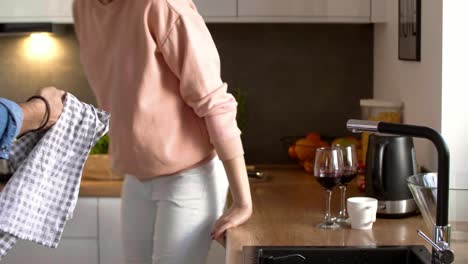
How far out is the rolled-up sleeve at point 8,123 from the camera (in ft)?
3.32

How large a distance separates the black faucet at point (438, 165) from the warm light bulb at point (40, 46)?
1986 millimetres

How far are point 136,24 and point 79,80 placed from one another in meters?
1.39

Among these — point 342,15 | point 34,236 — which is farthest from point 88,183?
point 34,236

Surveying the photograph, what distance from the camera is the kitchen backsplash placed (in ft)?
10.2

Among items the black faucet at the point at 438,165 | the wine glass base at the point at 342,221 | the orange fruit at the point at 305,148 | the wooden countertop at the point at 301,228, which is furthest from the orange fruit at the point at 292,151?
the black faucet at the point at 438,165

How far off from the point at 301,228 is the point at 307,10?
1.03 m

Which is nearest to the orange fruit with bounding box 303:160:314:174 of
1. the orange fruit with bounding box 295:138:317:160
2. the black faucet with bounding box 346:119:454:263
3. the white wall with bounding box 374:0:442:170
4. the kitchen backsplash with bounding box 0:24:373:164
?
the orange fruit with bounding box 295:138:317:160

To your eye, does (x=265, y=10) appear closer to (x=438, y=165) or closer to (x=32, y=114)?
(x=438, y=165)

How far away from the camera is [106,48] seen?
1902mm

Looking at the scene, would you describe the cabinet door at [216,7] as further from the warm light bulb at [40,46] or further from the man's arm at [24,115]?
the man's arm at [24,115]

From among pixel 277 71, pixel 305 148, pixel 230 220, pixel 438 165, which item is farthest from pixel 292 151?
pixel 438 165

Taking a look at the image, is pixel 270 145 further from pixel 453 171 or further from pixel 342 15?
pixel 453 171

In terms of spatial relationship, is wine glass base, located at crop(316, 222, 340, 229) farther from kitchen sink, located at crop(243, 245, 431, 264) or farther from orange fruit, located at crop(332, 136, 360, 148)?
orange fruit, located at crop(332, 136, 360, 148)

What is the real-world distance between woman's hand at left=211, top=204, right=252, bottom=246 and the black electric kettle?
0.41 metres
